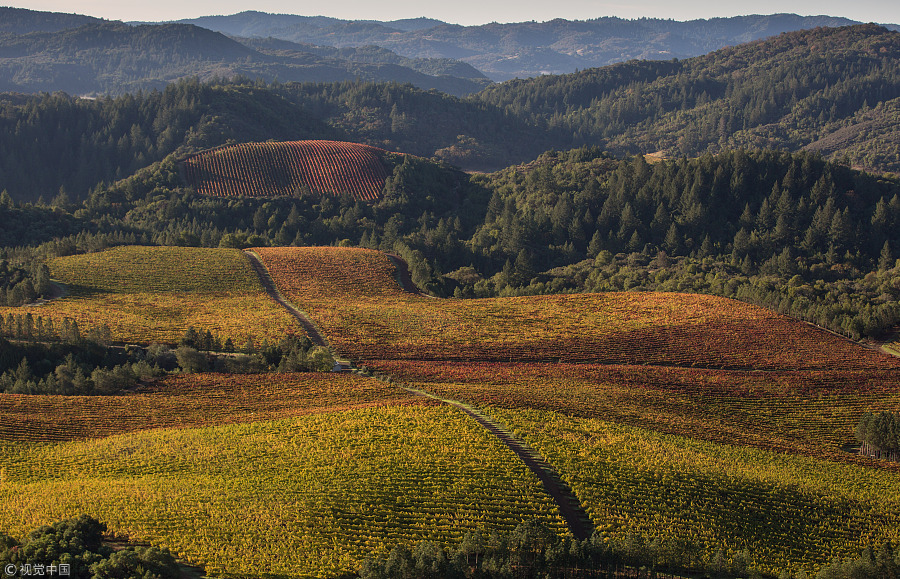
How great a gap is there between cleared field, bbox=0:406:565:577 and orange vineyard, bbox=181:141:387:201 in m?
122

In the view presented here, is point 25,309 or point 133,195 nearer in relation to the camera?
point 25,309

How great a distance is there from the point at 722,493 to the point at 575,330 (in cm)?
4025

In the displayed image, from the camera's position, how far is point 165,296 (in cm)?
9700

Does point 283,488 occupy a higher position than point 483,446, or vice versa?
point 483,446

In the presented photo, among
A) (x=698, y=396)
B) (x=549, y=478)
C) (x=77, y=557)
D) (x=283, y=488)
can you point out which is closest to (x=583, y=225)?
(x=698, y=396)

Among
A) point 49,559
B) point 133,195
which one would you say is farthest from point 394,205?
point 49,559

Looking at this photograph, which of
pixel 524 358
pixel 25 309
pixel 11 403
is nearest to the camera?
pixel 11 403

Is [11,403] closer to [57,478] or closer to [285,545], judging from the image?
[57,478]

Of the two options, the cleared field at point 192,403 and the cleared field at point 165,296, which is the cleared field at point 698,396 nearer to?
the cleared field at point 192,403

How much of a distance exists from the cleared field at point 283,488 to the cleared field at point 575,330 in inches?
984

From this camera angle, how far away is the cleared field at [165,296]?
272 ft

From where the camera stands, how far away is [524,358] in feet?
260

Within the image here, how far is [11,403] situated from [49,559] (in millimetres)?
29085

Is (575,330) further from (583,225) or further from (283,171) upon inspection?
(283,171)
